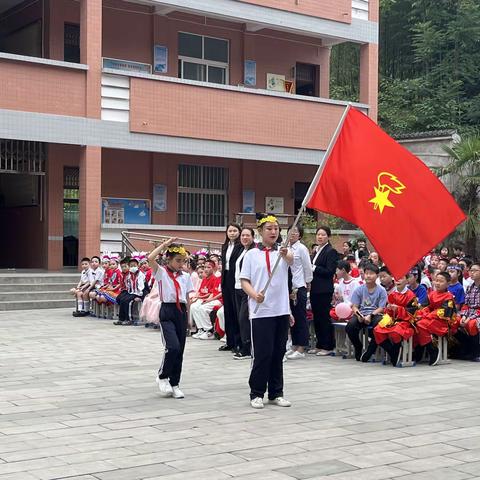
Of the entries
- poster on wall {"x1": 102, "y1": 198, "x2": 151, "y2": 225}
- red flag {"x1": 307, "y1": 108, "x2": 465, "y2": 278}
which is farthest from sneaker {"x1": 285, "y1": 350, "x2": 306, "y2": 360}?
poster on wall {"x1": 102, "y1": 198, "x2": 151, "y2": 225}

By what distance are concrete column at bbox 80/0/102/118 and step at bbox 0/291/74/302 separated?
419cm

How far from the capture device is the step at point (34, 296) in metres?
18.5

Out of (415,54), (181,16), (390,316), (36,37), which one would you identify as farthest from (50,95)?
(415,54)

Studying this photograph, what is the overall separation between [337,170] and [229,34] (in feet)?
55.0

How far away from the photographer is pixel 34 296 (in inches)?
746

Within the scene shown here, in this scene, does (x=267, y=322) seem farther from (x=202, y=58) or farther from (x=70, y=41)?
(x=202, y=58)

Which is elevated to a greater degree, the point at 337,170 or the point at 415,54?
the point at 415,54

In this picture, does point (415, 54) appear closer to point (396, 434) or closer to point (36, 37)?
point (36, 37)

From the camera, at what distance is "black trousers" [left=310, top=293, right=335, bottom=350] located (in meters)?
12.2

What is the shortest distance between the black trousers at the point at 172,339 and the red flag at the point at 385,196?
1849mm

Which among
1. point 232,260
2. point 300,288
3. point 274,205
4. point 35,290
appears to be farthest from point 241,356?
point 274,205

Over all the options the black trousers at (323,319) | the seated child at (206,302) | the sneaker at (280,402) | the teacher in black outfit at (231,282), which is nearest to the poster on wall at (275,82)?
the seated child at (206,302)

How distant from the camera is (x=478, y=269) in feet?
38.2

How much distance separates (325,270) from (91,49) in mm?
10386
